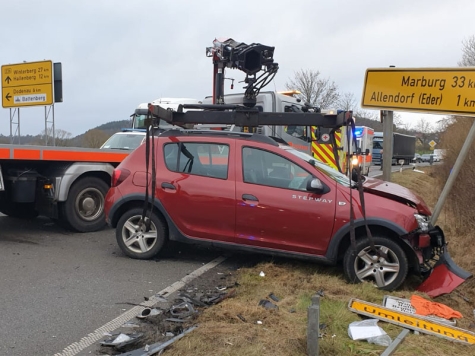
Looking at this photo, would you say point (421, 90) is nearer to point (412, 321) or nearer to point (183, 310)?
point (412, 321)

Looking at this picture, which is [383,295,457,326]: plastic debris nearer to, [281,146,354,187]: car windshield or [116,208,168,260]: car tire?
[281,146,354,187]: car windshield

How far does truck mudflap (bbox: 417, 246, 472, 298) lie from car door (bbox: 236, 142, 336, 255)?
117cm

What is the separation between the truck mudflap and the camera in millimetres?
4906

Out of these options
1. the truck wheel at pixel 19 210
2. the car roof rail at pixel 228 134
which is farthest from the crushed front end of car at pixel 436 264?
the truck wheel at pixel 19 210

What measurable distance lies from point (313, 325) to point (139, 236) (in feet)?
11.4

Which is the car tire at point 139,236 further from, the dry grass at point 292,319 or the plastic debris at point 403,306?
the plastic debris at point 403,306

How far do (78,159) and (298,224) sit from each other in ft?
13.3

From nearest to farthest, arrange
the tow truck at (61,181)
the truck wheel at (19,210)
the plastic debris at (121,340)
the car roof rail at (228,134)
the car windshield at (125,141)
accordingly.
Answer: the plastic debris at (121,340)
the car roof rail at (228,134)
the tow truck at (61,181)
the truck wheel at (19,210)
the car windshield at (125,141)

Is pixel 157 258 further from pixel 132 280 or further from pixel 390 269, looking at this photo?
pixel 390 269

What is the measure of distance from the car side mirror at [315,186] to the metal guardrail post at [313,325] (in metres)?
2.26

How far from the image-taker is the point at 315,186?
17.7 ft

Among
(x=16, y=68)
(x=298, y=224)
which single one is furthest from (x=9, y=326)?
(x=16, y=68)

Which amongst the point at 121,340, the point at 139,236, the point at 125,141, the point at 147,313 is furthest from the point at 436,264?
the point at 125,141

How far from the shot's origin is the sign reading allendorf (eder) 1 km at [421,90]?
18.3ft
